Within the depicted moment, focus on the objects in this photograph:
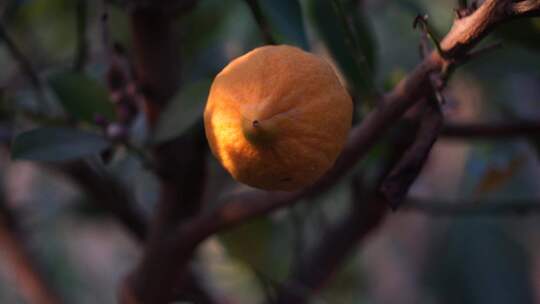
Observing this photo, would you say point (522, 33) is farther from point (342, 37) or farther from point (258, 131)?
point (258, 131)

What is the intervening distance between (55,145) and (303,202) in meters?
0.56

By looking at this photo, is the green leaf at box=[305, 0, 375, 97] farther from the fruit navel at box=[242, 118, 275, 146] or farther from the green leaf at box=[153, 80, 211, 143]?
the fruit navel at box=[242, 118, 275, 146]

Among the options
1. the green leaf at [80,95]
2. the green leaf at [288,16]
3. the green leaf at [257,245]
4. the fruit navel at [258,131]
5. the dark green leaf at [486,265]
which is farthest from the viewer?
the dark green leaf at [486,265]

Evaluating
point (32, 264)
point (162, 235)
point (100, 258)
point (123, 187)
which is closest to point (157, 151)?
point (162, 235)

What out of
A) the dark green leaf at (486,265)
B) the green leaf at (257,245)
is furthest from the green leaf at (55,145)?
the dark green leaf at (486,265)

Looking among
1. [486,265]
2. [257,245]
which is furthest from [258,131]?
[486,265]

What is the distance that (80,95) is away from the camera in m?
0.66

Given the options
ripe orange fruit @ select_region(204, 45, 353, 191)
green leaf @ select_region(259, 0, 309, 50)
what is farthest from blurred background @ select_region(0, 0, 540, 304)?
ripe orange fruit @ select_region(204, 45, 353, 191)

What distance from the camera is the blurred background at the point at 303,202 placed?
2.24 ft

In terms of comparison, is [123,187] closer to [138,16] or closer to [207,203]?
[207,203]

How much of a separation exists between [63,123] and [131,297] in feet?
0.60

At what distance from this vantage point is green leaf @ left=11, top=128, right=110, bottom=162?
1.81 feet

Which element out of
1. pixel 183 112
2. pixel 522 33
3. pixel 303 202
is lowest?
pixel 303 202

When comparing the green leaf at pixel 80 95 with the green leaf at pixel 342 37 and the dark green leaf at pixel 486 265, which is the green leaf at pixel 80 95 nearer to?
the green leaf at pixel 342 37
